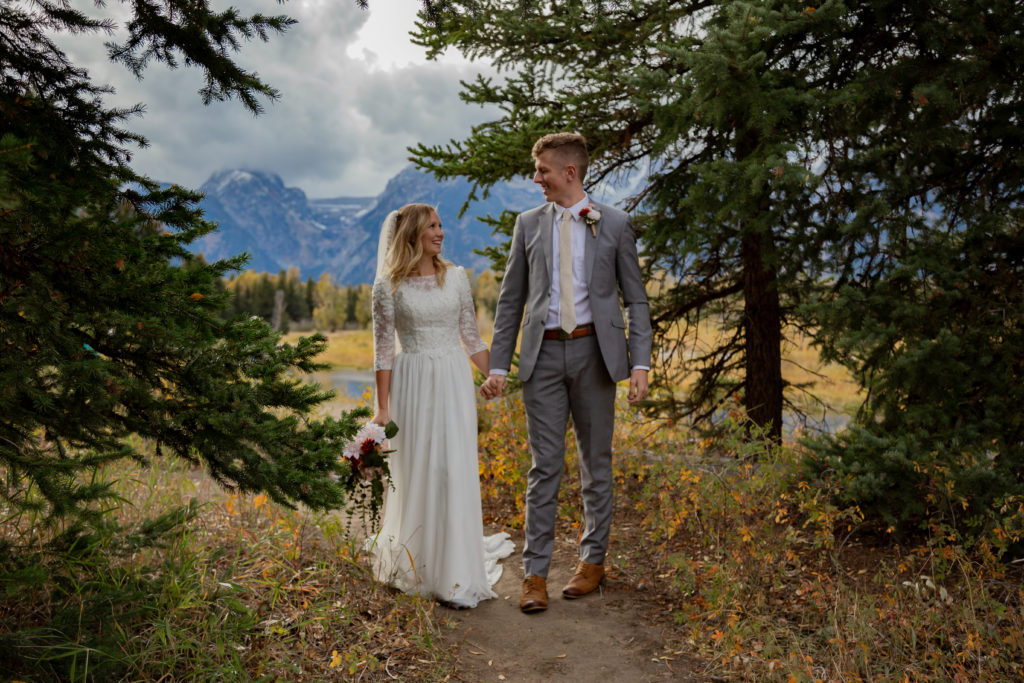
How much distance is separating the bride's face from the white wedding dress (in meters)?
0.19

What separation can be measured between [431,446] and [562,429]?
33.4 inches

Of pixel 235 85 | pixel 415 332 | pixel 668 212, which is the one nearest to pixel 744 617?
pixel 415 332

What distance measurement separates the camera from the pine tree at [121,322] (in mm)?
2447

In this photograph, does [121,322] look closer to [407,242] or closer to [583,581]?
[407,242]

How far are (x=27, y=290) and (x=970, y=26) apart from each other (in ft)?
17.0

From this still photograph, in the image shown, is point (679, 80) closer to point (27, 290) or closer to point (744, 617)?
point (744, 617)

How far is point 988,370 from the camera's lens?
459 cm

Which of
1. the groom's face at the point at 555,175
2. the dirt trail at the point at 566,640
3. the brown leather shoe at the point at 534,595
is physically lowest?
the dirt trail at the point at 566,640

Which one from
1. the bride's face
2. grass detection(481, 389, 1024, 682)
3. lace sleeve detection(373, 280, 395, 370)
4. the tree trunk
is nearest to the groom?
the bride's face

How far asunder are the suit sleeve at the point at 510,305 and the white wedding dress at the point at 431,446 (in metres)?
0.26

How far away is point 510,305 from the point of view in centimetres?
480

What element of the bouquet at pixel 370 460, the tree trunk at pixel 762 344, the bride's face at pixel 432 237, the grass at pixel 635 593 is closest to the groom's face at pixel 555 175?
the bride's face at pixel 432 237

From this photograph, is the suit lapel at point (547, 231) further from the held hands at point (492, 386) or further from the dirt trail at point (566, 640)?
the dirt trail at point (566, 640)

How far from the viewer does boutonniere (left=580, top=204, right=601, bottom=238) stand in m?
4.54
